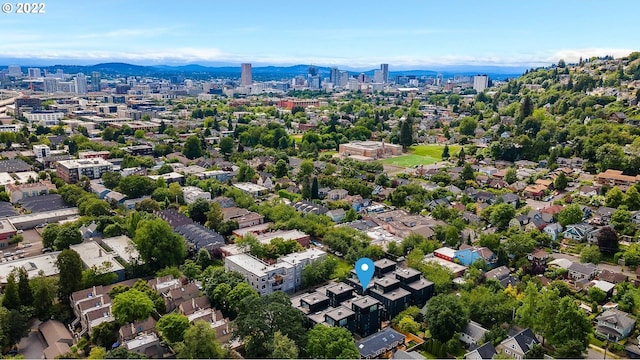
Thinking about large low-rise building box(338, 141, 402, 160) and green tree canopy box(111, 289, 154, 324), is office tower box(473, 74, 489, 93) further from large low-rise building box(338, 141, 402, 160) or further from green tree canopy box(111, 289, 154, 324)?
green tree canopy box(111, 289, 154, 324)

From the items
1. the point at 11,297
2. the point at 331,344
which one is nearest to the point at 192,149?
the point at 11,297

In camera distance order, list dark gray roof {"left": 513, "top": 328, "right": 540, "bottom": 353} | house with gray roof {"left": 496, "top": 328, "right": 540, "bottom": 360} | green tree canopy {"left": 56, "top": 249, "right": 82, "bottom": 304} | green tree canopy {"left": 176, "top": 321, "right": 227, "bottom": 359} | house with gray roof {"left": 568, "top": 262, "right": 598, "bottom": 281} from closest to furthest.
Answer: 1. green tree canopy {"left": 176, "top": 321, "right": 227, "bottom": 359}
2. house with gray roof {"left": 496, "top": 328, "right": 540, "bottom": 360}
3. dark gray roof {"left": 513, "top": 328, "right": 540, "bottom": 353}
4. green tree canopy {"left": 56, "top": 249, "right": 82, "bottom": 304}
5. house with gray roof {"left": 568, "top": 262, "right": 598, "bottom": 281}

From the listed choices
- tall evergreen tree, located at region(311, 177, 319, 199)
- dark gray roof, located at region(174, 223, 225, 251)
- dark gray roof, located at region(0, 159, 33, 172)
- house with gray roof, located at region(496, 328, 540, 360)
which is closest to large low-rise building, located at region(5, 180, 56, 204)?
dark gray roof, located at region(0, 159, 33, 172)

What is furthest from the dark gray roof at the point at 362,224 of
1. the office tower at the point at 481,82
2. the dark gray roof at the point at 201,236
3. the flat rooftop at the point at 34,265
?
the office tower at the point at 481,82

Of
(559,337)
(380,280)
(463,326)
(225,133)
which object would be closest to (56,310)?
(380,280)

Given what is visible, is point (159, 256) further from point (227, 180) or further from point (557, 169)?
point (557, 169)
